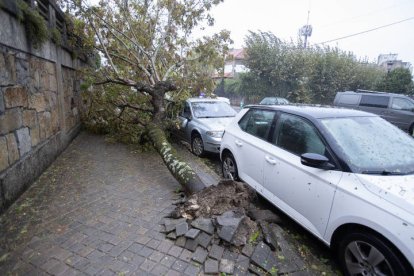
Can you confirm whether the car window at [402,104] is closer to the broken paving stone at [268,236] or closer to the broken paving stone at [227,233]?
the broken paving stone at [268,236]

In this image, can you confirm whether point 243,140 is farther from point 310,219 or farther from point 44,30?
point 44,30

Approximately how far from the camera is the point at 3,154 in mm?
3506

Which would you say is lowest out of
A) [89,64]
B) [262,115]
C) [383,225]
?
[383,225]

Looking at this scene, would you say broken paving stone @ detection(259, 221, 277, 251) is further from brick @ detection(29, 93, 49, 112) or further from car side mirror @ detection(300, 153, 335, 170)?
brick @ detection(29, 93, 49, 112)

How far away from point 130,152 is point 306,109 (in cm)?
488

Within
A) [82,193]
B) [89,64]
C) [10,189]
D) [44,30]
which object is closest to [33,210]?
[10,189]

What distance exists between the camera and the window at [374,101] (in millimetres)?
12484

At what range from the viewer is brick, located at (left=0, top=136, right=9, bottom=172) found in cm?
346

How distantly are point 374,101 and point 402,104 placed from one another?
1.12 m

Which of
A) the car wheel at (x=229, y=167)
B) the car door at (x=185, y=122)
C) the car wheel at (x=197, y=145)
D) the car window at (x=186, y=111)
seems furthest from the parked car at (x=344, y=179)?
the car window at (x=186, y=111)

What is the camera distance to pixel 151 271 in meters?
2.63

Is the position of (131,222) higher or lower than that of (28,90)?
lower

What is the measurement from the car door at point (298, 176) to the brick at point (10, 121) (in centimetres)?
365

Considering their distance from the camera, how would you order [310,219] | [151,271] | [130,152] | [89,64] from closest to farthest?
[151,271] < [310,219] < [130,152] < [89,64]
